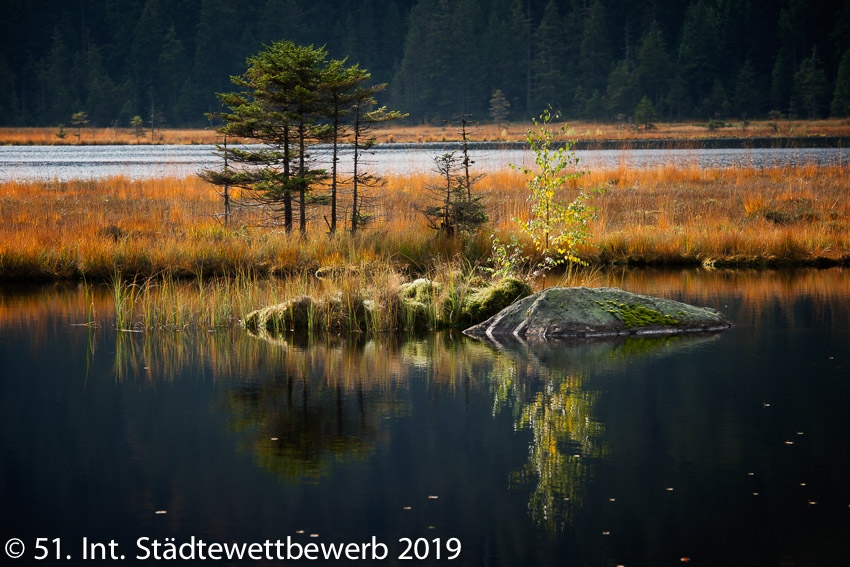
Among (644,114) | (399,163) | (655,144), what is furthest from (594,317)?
(644,114)

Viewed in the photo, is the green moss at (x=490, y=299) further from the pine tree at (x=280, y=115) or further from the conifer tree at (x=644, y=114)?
the conifer tree at (x=644, y=114)

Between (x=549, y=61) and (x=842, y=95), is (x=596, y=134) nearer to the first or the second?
(x=842, y=95)

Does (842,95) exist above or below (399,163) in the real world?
above

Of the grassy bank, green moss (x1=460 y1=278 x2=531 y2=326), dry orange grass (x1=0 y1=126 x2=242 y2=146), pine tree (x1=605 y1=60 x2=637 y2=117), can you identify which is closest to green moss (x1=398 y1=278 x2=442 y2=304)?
green moss (x1=460 y1=278 x2=531 y2=326)

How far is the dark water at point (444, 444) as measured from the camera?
5.86m

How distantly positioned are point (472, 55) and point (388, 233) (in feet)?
376

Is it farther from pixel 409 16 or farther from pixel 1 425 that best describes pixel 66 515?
pixel 409 16

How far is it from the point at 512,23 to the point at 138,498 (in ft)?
432

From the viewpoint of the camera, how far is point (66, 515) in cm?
618

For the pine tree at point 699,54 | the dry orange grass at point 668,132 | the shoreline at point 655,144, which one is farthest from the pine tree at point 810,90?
the shoreline at point 655,144

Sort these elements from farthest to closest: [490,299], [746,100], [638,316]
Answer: [746,100]
[490,299]
[638,316]
